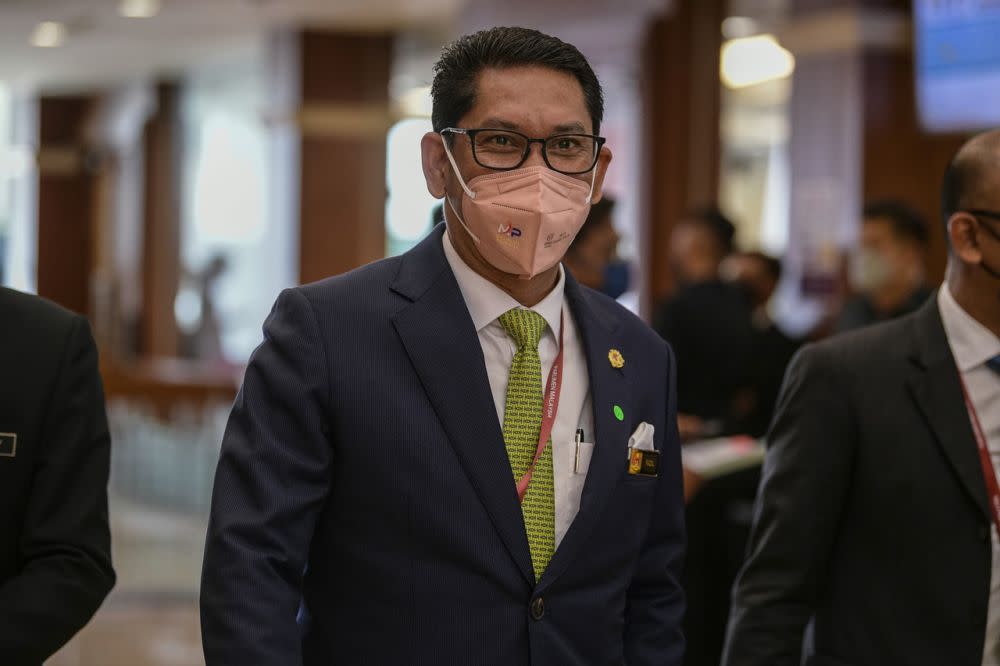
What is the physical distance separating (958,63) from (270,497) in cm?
666

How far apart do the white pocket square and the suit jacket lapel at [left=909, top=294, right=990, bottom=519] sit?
57 centimetres

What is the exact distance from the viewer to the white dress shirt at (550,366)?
6.20 feet

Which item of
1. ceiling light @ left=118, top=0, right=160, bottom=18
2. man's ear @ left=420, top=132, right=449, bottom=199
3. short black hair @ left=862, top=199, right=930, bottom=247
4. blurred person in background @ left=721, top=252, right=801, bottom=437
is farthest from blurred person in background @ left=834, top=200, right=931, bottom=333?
ceiling light @ left=118, top=0, right=160, bottom=18

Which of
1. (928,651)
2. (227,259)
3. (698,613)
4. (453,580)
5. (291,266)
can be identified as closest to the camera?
(453,580)

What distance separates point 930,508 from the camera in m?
2.21

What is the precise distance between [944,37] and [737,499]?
395 cm

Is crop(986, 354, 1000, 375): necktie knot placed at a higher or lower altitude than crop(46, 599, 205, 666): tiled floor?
higher

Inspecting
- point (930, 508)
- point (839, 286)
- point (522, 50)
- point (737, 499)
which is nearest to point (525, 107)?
point (522, 50)

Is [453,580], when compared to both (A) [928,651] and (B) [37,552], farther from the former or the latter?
(A) [928,651]

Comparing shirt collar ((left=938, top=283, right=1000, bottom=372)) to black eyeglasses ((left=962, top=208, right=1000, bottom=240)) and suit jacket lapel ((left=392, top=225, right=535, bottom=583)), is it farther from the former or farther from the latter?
suit jacket lapel ((left=392, top=225, right=535, bottom=583))

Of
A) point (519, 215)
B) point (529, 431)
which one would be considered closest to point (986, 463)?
point (529, 431)

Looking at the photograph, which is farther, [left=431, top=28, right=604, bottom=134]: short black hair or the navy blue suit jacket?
[left=431, top=28, right=604, bottom=134]: short black hair

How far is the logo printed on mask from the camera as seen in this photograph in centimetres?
187

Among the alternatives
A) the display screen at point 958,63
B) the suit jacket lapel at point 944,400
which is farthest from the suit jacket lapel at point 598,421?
the display screen at point 958,63
